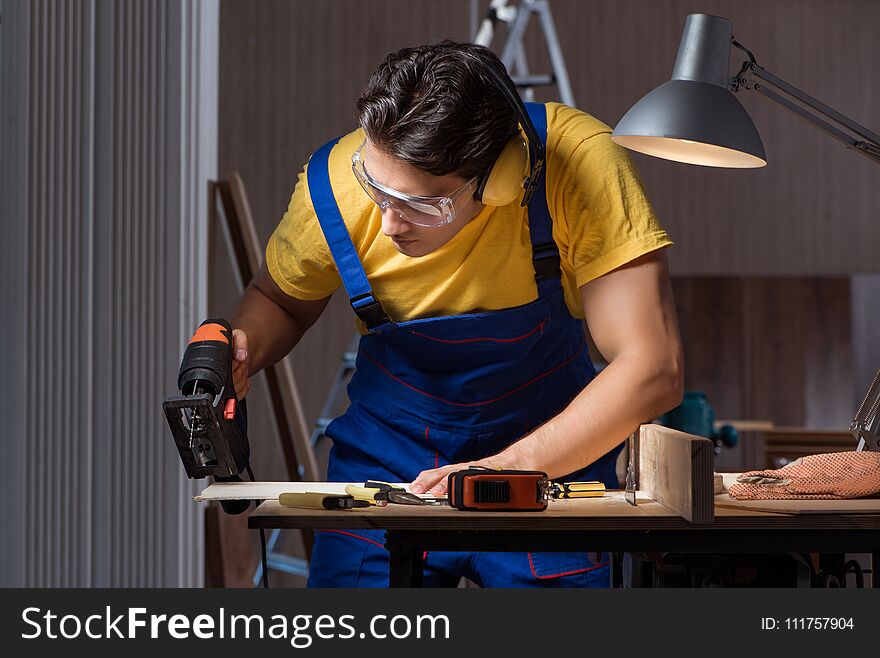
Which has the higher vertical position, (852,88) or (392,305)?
(852,88)

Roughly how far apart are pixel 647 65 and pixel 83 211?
4813 millimetres

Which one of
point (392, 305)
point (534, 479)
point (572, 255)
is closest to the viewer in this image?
point (534, 479)

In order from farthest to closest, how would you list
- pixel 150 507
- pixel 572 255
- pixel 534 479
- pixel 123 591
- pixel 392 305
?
pixel 150 507 < pixel 392 305 < pixel 572 255 < pixel 534 479 < pixel 123 591

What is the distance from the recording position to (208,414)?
130cm

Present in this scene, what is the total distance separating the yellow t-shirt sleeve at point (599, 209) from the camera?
147 centimetres

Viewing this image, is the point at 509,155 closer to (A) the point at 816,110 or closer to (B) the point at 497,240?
(B) the point at 497,240

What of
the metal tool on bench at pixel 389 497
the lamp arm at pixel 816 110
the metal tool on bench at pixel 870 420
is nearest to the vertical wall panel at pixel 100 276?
the metal tool on bench at pixel 389 497

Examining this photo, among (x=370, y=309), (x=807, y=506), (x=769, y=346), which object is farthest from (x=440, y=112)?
(x=769, y=346)

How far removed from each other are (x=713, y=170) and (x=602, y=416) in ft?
17.7

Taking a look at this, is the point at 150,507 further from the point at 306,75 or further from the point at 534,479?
the point at 306,75

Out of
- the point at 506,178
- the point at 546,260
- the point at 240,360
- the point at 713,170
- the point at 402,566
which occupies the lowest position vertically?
the point at 402,566

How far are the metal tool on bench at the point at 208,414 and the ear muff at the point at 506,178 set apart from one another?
44 cm

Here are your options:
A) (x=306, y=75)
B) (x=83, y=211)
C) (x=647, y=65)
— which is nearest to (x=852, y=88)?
(x=647, y=65)

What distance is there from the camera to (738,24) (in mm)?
6434
